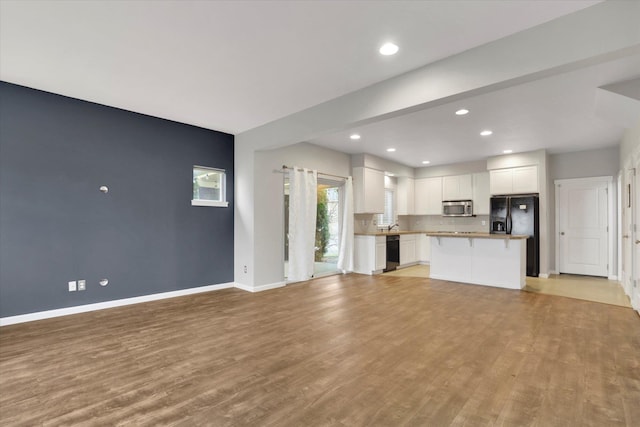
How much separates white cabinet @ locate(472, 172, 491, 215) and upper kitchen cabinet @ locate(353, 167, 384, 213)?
251cm

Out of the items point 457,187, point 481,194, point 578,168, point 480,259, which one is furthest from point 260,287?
point 578,168

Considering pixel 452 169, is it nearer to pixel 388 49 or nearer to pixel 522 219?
pixel 522 219

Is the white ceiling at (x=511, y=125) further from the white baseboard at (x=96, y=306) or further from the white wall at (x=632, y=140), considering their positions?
the white baseboard at (x=96, y=306)

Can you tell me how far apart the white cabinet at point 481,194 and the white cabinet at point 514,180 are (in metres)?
0.38

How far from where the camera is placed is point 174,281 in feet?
16.0

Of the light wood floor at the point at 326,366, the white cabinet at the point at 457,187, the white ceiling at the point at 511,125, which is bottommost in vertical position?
the light wood floor at the point at 326,366

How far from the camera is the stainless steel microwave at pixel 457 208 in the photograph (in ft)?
25.9

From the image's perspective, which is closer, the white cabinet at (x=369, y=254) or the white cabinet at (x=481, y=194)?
the white cabinet at (x=369, y=254)

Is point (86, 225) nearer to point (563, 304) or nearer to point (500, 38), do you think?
point (500, 38)

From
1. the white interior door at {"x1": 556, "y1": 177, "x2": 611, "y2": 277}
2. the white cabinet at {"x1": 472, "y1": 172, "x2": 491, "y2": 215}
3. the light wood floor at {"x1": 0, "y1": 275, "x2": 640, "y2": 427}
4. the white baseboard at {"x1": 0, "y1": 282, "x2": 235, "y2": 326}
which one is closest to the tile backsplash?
the white cabinet at {"x1": 472, "y1": 172, "x2": 491, "y2": 215}

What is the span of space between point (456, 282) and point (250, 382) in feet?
15.8

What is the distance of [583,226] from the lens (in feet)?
21.8

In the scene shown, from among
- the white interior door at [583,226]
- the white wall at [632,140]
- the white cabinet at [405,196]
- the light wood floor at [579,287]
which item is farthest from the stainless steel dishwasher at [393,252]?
the white wall at [632,140]

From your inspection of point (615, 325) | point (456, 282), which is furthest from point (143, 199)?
point (615, 325)
